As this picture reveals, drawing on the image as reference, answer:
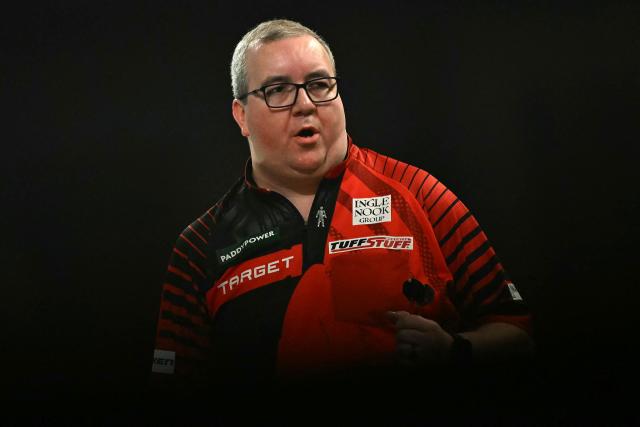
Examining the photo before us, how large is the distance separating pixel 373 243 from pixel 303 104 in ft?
1.36

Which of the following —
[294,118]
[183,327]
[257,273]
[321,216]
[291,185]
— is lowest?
[183,327]

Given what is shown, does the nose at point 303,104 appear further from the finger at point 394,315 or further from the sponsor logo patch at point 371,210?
the finger at point 394,315


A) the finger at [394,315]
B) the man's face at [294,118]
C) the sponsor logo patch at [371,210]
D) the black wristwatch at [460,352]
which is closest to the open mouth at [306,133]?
the man's face at [294,118]

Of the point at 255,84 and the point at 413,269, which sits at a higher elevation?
the point at 255,84

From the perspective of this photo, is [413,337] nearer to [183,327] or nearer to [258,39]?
[183,327]

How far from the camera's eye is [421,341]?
1.73 meters

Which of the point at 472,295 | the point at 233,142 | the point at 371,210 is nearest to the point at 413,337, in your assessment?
the point at 472,295

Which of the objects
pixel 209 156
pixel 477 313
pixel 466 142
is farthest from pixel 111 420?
pixel 466 142

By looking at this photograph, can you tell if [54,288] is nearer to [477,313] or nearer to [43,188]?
[43,188]

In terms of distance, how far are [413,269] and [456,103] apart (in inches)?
28.0

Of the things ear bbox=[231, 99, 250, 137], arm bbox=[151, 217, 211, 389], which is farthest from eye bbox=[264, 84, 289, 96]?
arm bbox=[151, 217, 211, 389]

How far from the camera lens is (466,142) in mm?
2242

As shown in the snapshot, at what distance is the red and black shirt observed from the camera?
1787mm

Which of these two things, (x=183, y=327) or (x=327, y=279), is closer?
(x=327, y=279)
